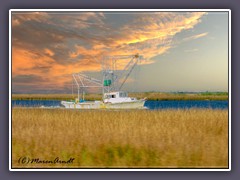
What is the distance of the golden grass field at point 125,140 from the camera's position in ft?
29.2

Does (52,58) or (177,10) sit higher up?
(177,10)

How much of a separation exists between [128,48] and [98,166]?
264 cm

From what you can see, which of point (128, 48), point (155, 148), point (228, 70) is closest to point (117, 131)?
point (155, 148)

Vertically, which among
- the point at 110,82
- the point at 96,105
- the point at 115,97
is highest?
the point at 110,82

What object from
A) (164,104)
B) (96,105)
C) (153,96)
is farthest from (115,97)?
(164,104)

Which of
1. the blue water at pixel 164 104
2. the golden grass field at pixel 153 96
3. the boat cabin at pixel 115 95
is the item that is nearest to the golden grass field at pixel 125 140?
the blue water at pixel 164 104

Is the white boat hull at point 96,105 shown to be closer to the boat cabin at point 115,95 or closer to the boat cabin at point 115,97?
the boat cabin at point 115,97

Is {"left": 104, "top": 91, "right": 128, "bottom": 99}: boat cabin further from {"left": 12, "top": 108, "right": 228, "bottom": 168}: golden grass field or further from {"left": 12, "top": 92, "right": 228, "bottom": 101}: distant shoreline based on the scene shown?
{"left": 12, "top": 108, "right": 228, "bottom": 168}: golden grass field

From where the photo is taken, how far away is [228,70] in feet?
30.0

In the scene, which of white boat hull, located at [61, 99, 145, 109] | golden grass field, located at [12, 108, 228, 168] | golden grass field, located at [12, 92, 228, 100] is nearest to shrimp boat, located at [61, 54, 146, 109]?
white boat hull, located at [61, 99, 145, 109]

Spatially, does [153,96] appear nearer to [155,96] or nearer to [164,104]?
[155,96]

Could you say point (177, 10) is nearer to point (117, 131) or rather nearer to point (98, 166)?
point (117, 131)

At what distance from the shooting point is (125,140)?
9.41 m

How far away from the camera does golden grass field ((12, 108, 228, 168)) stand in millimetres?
8891
